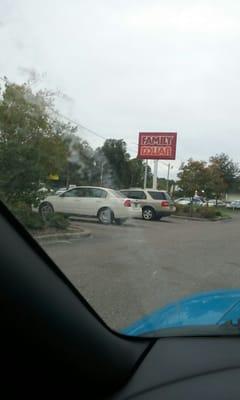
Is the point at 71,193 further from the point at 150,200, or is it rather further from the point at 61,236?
the point at 150,200

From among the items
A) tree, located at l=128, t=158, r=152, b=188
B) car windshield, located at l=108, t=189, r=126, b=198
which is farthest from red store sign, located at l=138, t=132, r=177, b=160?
car windshield, located at l=108, t=189, r=126, b=198

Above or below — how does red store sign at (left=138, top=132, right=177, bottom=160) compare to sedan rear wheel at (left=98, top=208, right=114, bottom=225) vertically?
above

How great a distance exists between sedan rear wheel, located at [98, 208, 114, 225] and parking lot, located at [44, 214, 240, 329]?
8 cm

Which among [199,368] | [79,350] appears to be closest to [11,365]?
[79,350]

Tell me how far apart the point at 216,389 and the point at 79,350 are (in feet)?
1.67

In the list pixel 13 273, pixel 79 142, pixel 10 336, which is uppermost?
pixel 79 142

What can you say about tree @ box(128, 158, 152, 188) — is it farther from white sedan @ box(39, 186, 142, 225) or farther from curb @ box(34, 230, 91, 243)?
curb @ box(34, 230, 91, 243)

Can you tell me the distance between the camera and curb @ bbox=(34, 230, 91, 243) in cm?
273

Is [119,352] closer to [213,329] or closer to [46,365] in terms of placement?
[46,365]

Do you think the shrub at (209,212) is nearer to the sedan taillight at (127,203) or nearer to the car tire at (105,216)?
the sedan taillight at (127,203)

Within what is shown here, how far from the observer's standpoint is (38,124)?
2.82 m

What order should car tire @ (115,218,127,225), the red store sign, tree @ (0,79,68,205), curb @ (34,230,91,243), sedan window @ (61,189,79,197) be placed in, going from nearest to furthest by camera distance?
tree @ (0,79,68,205), curb @ (34,230,91,243), sedan window @ (61,189,79,197), the red store sign, car tire @ (115,218,127,225)

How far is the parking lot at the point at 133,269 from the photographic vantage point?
11.2 ft

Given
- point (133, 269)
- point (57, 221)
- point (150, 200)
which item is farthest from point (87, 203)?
point (150, 200)
